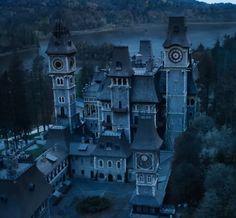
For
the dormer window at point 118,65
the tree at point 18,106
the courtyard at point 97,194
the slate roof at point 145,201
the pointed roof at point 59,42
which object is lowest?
the courtyard at point 97,194

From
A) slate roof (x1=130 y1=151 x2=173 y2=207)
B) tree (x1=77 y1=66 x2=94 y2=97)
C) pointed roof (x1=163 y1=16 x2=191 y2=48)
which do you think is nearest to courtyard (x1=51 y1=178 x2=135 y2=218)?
slate roof (x1=130 y1=151 x2=173 y2=207)

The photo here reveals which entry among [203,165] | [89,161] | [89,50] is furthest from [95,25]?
[203,165]

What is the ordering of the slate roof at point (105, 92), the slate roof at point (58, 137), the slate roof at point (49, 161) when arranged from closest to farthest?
the slate roof at point (49, 161)
the slate roof at point (58, 137)
the slate roof at point (105, 92)

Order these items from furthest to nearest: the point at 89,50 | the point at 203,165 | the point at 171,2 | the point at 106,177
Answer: the point at 171,2
the point at 89,50
the point at 106,177
the point at 203,165

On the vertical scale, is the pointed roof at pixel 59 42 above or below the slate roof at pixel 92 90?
above

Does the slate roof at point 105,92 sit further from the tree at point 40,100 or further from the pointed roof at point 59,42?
the tree at point 40,100

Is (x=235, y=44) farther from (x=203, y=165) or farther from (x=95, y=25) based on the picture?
(x=95, y=25)

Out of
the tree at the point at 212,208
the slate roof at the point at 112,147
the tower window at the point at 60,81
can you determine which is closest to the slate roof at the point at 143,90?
the slate roof at the point at 112,147
